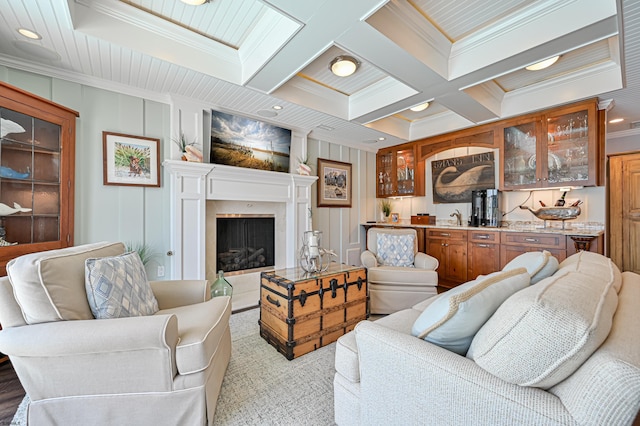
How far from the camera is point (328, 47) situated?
2027 mm

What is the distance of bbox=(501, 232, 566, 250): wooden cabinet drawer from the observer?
290 centimetres

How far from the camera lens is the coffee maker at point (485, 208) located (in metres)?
3.70

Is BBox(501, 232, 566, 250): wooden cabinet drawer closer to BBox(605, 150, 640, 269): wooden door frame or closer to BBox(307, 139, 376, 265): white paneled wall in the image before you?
BBox(605, 150, 640, 269): wooden door frame

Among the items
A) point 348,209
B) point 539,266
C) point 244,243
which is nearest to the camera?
point 539,266

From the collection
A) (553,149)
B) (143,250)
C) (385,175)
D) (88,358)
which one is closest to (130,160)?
(143,250)

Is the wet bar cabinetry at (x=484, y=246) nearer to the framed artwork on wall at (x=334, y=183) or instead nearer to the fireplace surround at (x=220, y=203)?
the framed artwork on wall at (x=334, y=183)

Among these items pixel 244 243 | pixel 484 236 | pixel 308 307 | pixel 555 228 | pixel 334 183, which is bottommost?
pixel 308 307

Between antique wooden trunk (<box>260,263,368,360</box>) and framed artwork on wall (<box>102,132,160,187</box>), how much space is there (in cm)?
175

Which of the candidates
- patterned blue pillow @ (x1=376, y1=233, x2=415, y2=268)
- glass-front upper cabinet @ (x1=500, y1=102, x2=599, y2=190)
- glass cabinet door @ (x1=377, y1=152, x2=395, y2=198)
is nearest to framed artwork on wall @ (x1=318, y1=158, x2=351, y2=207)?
glass cabinet door @ (x1=377, y1=152, x2=395, y2=198)

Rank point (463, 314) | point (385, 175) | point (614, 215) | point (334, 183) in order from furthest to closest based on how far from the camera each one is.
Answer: point (385, 175)
point (334, 183)
point (614, 215)
point (463, 314)

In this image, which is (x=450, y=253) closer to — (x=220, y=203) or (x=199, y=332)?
(x=220, y=203)

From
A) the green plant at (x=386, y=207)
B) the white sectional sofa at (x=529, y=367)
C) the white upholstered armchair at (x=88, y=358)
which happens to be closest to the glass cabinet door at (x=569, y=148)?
the green plant at (x=386, y=207)

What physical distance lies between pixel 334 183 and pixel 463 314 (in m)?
3.74

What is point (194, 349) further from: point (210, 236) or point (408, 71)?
point (408, 71)
